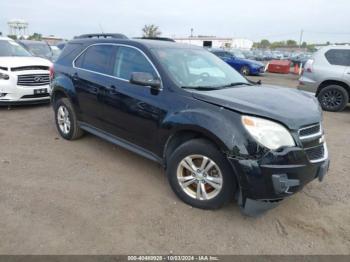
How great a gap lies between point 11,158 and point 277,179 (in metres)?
3.84

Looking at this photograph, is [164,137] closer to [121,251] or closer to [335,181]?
[121,251]

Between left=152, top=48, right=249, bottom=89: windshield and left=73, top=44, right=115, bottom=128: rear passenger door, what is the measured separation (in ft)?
3.02

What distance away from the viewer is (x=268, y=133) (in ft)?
9.40

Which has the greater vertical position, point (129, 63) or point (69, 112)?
point (129, 63)

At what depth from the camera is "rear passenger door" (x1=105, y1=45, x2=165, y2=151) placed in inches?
145

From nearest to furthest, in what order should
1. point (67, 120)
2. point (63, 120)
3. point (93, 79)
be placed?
point (93, 79)
point (67, 120)
point (63, 120)

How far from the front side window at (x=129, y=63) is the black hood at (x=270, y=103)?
2.89 ft

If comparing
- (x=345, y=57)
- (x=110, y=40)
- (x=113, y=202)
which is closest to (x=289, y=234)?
(x=113, y=202)

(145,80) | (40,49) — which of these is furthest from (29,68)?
(40,49)

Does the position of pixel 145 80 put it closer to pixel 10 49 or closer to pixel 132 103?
pixel 132 103

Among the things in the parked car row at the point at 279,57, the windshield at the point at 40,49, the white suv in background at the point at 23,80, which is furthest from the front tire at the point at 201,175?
the parked car row at the point at 279,57

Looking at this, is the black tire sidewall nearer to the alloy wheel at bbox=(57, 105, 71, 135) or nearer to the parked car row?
the alloy wheel at bbox=(57, 105, 71, 135)

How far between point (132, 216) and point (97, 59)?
2530 mm

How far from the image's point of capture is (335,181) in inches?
163
